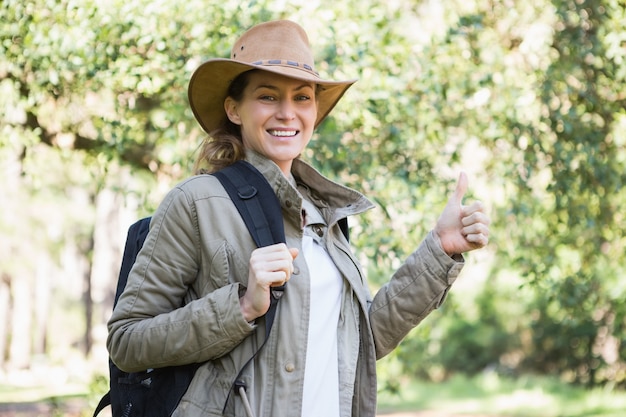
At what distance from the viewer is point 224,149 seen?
2.69 meters

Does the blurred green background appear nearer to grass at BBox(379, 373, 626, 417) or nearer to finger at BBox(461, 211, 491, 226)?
finger at BBox(461, 211, 491, 226)

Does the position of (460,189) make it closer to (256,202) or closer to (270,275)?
(256,202)

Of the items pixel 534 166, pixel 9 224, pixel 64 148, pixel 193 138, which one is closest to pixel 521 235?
pixel 534 166

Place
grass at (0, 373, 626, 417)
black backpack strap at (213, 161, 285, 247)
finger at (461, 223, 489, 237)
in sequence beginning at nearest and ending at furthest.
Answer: black backpack strap at (213, 161, 285, 247)
finger at (461, 223, 489, 237)
grass at (0, 373, 626, 417)

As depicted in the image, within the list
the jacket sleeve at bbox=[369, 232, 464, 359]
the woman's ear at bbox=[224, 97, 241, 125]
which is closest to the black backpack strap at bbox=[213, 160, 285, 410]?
the woman's ear at bbox=[224, 97, 241, 125]

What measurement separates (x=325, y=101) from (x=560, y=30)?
3971 millimetres

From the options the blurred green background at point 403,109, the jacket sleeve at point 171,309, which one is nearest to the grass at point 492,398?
the blurred green background at point 403,109

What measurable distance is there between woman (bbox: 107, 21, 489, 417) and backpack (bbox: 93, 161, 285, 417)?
0.03 metres

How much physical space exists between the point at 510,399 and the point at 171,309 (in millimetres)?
12216

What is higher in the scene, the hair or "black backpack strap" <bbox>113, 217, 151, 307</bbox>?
the hair

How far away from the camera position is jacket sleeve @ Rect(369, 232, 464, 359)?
8.80ft

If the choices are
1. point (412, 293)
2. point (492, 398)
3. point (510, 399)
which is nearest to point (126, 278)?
point (412, 293)

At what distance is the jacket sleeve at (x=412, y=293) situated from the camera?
2681 mm

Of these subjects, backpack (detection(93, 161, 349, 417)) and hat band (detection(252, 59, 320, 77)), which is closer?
backpack (detection(93, 161, 349, 417))
